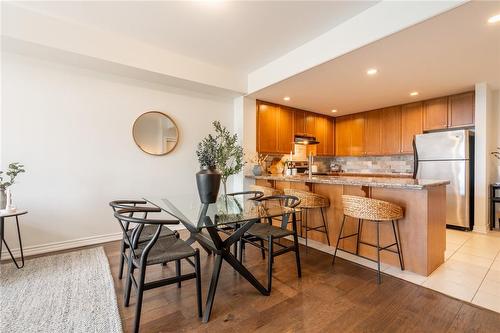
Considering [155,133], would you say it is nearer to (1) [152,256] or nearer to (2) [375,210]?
(1) [152,256]

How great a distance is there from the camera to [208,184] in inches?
99.7

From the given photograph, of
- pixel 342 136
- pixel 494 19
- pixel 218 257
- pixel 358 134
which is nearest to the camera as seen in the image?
pixel 218 257

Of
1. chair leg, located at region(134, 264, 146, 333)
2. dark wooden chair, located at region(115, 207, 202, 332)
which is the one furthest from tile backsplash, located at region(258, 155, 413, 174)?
chair leg, located at region(134, 264, 146, 333)

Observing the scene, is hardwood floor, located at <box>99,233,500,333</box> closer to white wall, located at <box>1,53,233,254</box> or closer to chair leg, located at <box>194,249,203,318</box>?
chair leg, located at <box>194,249,203,318</box>

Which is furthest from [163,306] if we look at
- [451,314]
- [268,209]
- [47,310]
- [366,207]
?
[451,314]

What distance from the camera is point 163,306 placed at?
6.00 feet

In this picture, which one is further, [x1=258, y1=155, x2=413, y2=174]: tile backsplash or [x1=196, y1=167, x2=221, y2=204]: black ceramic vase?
[x1=258, y1=155, x2=413, y2=174]: tile backsplash

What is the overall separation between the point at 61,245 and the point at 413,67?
16.7 ft

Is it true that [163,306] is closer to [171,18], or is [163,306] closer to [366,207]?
[366,207]

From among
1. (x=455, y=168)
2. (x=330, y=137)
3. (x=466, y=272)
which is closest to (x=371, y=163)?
(x=330, y=137)

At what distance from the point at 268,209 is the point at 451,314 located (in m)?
1.53

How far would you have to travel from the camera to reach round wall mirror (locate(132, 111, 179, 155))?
11.8 feet

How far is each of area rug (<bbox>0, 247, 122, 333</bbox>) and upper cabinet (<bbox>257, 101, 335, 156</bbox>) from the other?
319cm

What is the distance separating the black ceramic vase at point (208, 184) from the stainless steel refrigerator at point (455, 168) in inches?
147
